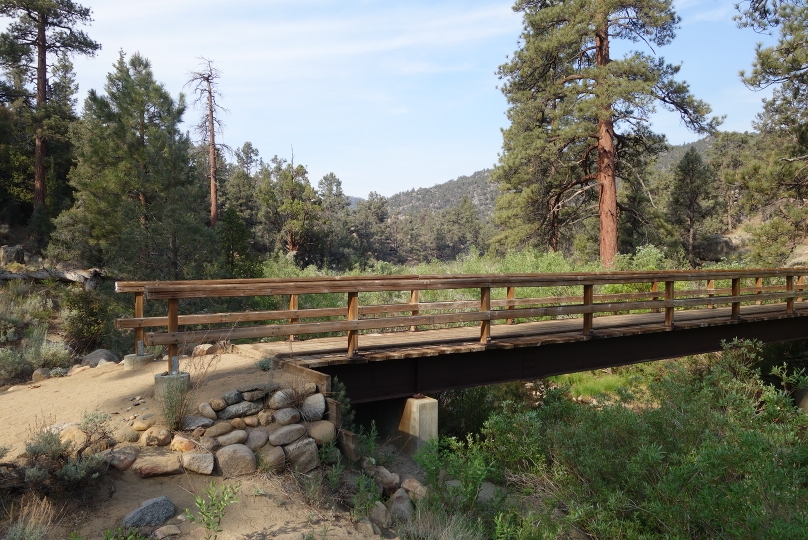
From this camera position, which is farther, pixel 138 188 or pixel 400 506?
pixel 138 188

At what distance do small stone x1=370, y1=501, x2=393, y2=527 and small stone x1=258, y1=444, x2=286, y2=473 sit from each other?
99cm

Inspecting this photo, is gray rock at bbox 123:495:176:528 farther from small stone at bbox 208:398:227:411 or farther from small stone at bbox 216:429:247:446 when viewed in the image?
small stone at bbox 208:398:227:411

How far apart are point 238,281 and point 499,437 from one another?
15.2 ft

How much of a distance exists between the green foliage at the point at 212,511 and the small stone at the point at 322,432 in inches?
49.6

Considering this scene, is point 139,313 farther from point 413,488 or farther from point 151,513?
point 413,488

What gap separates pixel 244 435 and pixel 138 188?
13.7 meters

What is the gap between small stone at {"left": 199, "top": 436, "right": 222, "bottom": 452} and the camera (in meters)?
5.42

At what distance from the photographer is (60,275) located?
72.5 ft

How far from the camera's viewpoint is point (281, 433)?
226 inches

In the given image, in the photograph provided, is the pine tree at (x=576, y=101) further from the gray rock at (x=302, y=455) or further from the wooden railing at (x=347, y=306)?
the gray rock at (x=302, y=455)

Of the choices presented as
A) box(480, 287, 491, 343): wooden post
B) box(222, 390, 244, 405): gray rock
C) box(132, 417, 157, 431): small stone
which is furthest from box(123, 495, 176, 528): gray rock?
box(480, 287, 491, 343): wooden post

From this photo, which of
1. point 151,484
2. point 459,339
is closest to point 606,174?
point 459,339

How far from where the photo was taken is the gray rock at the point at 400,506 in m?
Answer: 5.47

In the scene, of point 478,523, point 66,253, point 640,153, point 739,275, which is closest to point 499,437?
point 478,523
